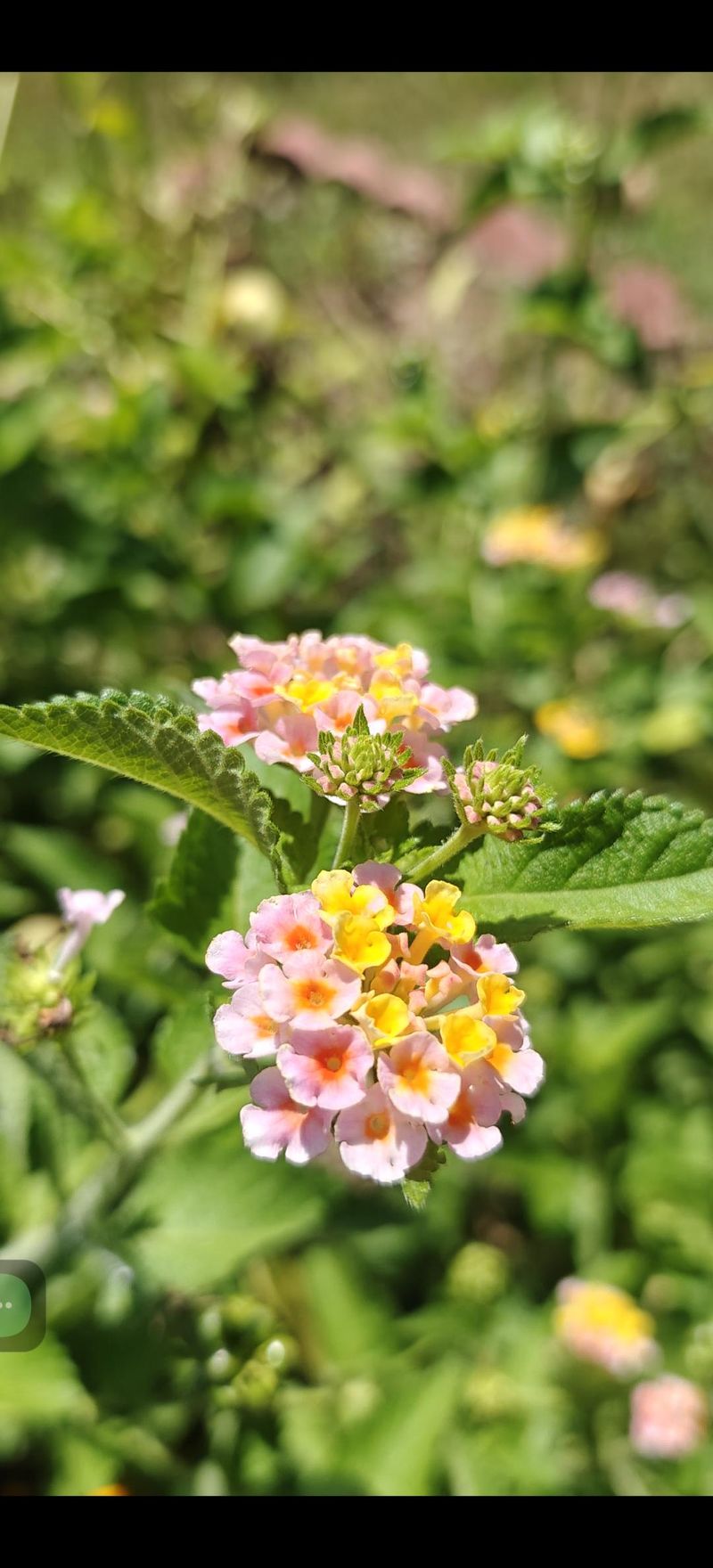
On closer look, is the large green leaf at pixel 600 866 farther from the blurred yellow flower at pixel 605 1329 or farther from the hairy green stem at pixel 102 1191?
the blurred yellow flower at pixel 605 1329

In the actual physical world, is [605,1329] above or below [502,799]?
below

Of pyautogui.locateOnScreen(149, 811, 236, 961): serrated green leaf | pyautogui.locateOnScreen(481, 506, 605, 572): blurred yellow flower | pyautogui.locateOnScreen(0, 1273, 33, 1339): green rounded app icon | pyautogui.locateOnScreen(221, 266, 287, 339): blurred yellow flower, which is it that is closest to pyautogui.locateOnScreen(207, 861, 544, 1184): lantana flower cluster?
pyautogui.locateOnScreen(149, 811, 236, 961): serrated green leaf

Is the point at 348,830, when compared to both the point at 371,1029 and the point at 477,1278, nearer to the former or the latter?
the point at 371,1029

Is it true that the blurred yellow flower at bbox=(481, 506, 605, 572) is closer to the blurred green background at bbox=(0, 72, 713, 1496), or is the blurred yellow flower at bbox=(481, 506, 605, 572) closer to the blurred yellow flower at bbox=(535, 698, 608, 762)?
the blurred green background at bbox=(0, 72, 713, 1496)

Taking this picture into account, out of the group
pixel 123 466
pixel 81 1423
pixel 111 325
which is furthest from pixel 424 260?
pixel 81 1423

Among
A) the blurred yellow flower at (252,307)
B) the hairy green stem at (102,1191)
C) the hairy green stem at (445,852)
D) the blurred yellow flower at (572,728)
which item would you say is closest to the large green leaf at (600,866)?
the hairy green stem at (445,852)

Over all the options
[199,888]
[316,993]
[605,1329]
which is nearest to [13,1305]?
[199,888]

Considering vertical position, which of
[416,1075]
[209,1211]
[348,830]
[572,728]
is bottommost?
[209,1211]
